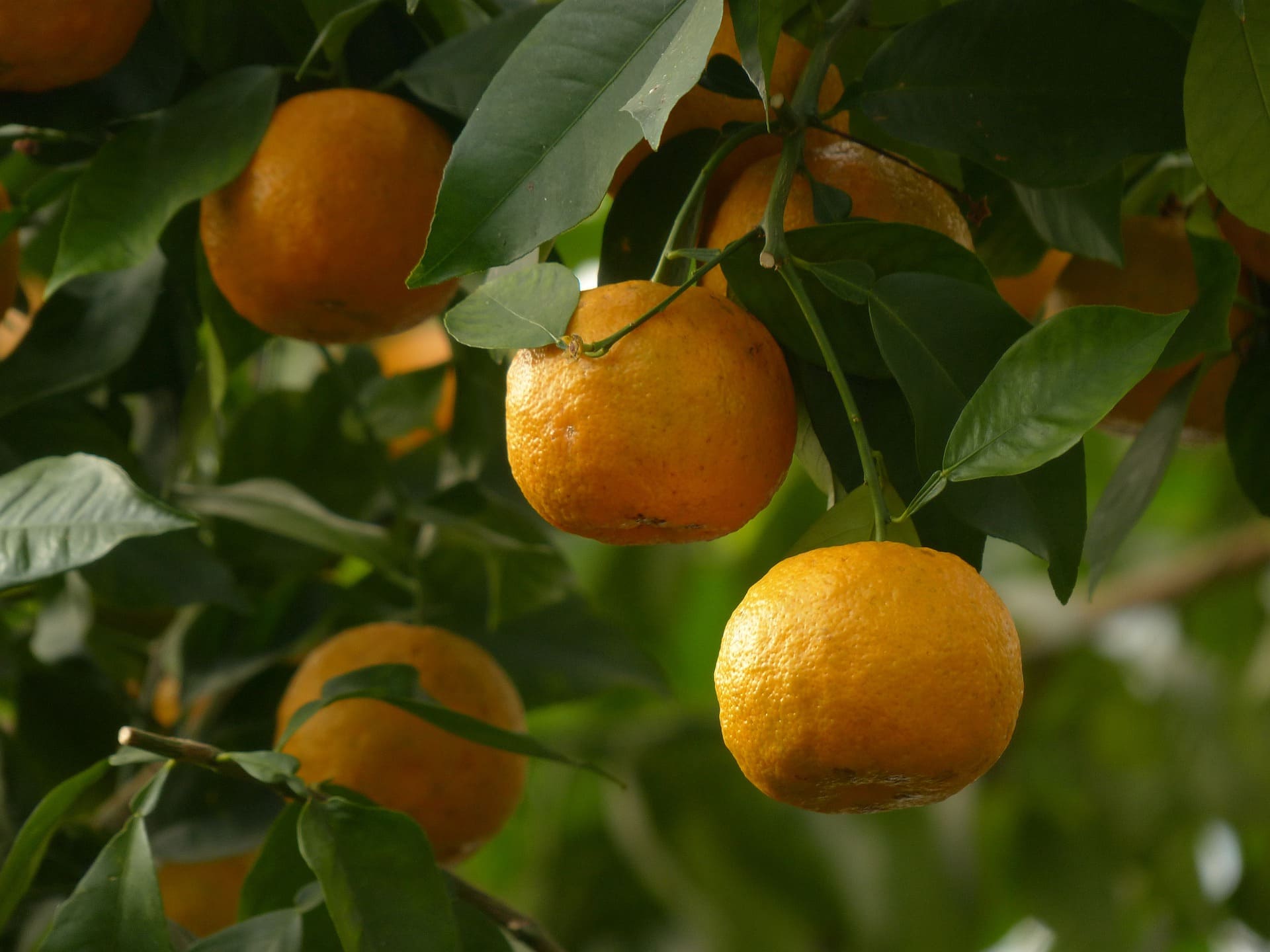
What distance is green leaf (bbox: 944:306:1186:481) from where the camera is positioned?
45 cm

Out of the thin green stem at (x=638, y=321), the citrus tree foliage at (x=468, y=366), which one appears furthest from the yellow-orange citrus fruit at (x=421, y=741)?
the thin green stem at (x=638, y=321)

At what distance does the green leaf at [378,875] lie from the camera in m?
0.54

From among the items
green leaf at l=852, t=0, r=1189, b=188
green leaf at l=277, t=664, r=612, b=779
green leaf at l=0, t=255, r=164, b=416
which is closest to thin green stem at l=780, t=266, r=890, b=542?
green leaf at l=852, t=0, r=1189, b=188

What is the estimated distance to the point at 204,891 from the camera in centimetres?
82

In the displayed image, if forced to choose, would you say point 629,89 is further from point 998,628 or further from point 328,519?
point 328,519

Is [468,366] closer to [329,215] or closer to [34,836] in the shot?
[329,215]

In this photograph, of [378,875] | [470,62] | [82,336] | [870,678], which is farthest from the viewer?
[82,336]

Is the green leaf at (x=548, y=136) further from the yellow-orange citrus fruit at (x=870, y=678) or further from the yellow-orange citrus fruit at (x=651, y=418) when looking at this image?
the yellow-orange citrus fruit at (x=870, y=678)

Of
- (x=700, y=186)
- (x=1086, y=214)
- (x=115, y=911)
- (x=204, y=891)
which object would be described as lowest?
(x=204, y=891)

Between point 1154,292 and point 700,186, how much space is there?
12.8 inches

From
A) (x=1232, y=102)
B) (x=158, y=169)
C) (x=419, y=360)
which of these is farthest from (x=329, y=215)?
(x=419, y=360)

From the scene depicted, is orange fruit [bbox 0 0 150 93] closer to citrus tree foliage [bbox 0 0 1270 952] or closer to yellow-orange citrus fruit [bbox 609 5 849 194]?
citrus tree foliage [bbox 0 0 1270 952]

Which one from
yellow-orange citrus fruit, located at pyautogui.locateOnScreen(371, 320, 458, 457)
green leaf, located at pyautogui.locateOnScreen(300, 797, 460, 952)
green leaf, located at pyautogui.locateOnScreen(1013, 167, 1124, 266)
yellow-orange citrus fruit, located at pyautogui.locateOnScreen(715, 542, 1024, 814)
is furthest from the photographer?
yellow-orange citrus fruit, located at pyautogui.locateOnScreen(371, 320, 458, 457)

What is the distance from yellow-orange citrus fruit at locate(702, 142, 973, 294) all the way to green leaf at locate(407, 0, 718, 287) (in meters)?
0.09
